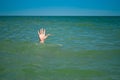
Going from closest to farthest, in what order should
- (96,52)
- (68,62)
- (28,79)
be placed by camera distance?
1. (28,79)
2. (68,62)
3. (96,52)

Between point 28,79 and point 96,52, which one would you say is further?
point 96,52

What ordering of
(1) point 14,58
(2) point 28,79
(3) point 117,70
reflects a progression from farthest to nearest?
(1) point 14,58
(3) point 117,70
(2) point 28,79

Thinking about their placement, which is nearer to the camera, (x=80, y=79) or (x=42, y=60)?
(x=80, y=79)

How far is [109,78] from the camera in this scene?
11.1m

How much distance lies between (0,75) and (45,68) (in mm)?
2531

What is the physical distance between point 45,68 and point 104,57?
4471mm

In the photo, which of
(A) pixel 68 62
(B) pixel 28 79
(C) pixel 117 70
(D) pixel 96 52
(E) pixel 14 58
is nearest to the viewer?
(B) pixel 28 79

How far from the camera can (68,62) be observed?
45.8 ft

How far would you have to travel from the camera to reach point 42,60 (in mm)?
14508

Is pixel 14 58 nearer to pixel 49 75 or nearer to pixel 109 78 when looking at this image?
pixel 49 75

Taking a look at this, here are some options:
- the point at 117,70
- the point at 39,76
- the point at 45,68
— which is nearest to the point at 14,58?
the point at 45,68

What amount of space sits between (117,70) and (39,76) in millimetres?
4188

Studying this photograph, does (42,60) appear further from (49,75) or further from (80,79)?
(80,79)

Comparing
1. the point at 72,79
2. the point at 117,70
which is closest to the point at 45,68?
the point at 72,79
